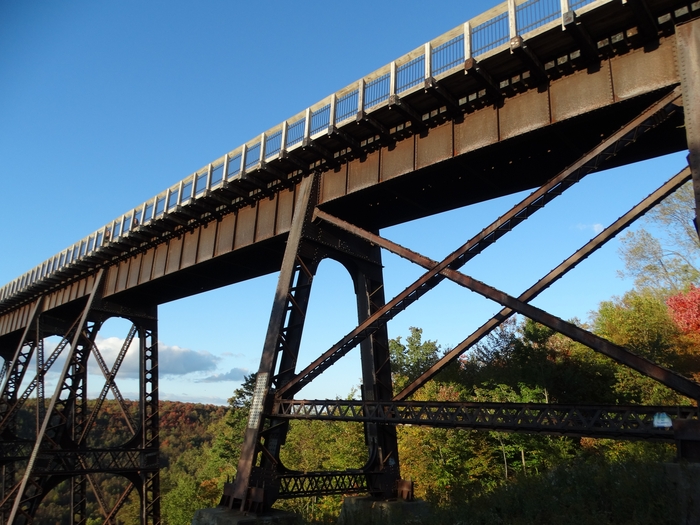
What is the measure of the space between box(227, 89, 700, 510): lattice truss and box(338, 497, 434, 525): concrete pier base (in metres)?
0.40

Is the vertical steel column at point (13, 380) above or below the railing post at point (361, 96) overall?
below

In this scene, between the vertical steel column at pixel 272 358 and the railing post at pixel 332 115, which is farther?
the railing post at pixel 332 115

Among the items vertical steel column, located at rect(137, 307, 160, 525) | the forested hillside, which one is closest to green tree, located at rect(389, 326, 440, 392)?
the forested hillside

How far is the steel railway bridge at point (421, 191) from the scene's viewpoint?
898 cm

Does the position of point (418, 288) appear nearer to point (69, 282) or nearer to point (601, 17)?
point (601, 17)

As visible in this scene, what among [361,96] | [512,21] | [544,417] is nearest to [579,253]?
[544,417]

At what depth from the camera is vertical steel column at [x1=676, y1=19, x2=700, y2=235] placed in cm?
812

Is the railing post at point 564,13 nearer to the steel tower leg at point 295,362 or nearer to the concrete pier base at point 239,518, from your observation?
the steel tower leg at point 295,362

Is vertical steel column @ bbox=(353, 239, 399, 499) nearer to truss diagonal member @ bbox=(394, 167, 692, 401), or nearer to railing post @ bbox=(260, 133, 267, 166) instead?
truss diagonal member @ bbox=(394, 167, 692, 401)

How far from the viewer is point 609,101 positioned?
9688 millimetres

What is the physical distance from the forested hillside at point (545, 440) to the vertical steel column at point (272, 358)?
220 centimetres

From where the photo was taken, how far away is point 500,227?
10.3 m

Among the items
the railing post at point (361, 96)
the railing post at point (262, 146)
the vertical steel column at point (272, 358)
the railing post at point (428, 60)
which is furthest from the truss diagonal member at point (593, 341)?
the railing post at point (262, 146)

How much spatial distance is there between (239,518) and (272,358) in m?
3.64
